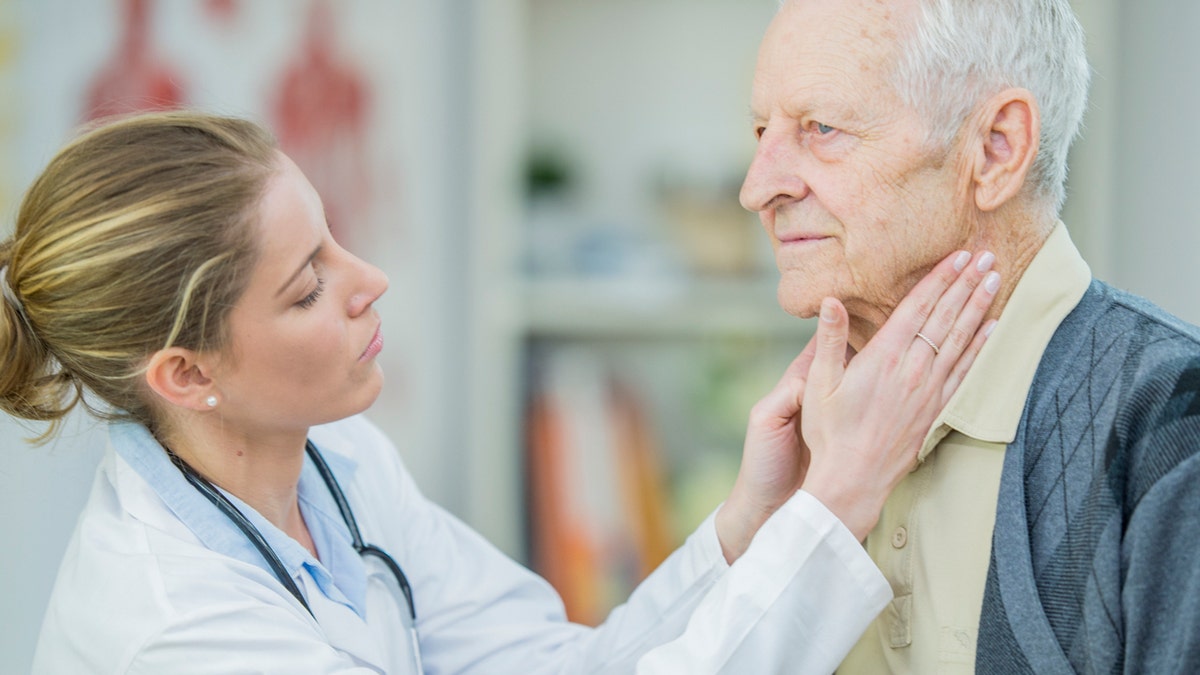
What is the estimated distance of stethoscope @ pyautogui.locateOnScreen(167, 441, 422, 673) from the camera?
3.86 feet

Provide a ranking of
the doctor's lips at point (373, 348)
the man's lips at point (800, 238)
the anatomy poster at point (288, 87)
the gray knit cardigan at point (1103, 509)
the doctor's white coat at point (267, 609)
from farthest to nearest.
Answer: the anatomy poster at point (288, 87) < the doctor's lips at point (373, 348) < the man's lips at point (800, 238) < the doctor's white coat at point (267, 609) < the gray knit cardigan at point (1103, 509)

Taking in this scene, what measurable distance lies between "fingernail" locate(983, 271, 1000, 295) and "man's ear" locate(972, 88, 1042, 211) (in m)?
0.07

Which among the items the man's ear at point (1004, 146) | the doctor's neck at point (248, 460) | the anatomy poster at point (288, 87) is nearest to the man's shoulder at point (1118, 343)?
the man's ear at point (1004, 146)

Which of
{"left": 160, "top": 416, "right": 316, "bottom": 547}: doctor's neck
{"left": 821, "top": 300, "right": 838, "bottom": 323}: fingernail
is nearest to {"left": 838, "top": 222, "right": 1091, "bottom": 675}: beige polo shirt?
{"left": 821, "top": 300, "right": 838, "bottom": 323}: fingernail

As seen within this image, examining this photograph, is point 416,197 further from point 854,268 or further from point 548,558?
point 854,268

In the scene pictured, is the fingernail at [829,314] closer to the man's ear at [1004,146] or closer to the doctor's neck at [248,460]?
the man's ear at [1004,146]

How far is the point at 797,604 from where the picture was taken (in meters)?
1.08

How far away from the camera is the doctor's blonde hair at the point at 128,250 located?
3.64 ft

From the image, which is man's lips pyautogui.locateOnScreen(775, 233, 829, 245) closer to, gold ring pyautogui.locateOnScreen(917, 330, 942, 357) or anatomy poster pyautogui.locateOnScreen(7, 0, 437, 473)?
gold ring pyautogui.locateOnScreen(917, 330, 942, 357)

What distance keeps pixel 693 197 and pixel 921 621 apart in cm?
136

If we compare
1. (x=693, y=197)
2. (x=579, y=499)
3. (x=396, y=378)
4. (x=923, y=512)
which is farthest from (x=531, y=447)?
(x=923, y=512)

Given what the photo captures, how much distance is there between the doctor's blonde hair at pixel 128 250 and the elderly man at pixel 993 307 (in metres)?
0.58

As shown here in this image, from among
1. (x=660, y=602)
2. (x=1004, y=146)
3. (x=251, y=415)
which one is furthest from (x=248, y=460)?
A: (x=1004, y=146)

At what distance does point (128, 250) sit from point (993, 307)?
0.92 m
